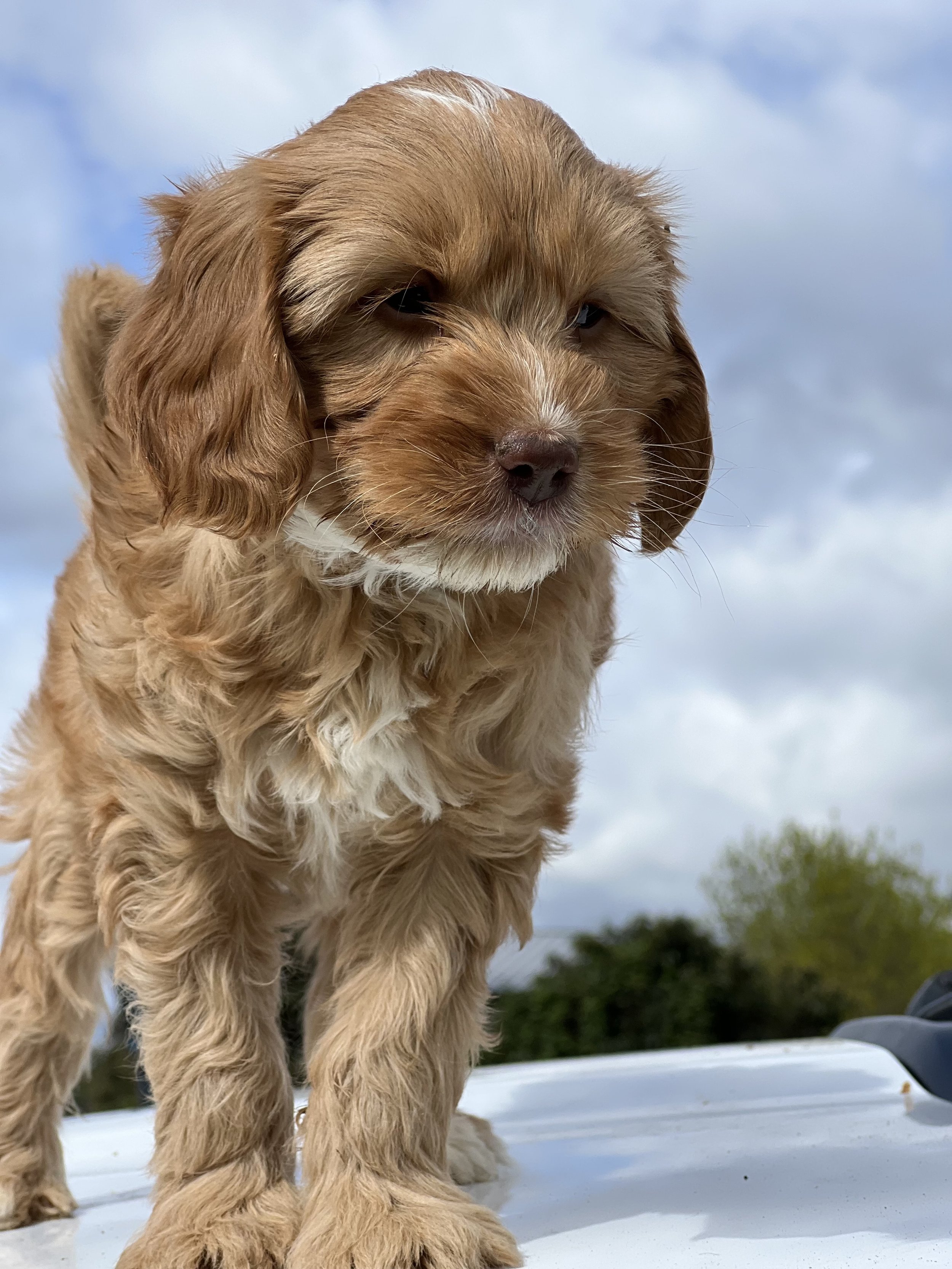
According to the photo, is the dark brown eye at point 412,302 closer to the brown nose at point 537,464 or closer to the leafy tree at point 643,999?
the brown nose at point 537,464

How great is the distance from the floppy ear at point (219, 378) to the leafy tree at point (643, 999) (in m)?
14.4

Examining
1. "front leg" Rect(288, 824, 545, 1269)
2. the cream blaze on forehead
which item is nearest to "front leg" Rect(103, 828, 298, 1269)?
"front leg" Rect(288, 824, 545, 1269)

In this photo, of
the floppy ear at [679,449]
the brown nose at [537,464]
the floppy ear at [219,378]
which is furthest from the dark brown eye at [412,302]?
the floppy ear at [679,449]

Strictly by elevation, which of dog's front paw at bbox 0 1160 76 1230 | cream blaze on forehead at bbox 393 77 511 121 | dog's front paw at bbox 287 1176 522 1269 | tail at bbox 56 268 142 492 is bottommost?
dog's front paw at bbox 287 1176 522 1269

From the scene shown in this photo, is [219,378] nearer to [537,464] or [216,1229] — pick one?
[537,464]

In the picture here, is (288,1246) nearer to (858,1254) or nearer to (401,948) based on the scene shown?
(401,948)

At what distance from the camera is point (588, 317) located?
2.74 m

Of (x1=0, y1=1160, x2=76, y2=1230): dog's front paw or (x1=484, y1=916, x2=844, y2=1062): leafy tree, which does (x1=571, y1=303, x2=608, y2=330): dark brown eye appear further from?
(x1=484, y1=916, x2=844, y2=1062): leafy tree

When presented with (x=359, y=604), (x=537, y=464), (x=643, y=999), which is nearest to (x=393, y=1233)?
(x=359, y=604)

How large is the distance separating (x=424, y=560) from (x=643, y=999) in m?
15.1

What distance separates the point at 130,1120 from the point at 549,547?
371cm

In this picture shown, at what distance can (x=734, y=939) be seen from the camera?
3394 centimetres

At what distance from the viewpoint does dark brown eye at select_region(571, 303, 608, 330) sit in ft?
8.82

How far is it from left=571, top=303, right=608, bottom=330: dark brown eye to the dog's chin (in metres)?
0.49
